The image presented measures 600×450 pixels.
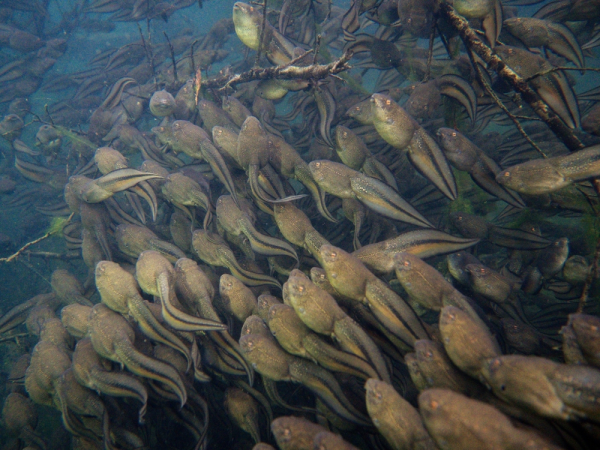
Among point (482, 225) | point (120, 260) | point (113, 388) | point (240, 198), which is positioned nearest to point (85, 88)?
point (120, 260)

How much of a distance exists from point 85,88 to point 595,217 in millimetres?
15906

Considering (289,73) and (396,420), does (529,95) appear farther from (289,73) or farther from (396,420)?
(396,420)

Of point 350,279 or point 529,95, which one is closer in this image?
point 350,279

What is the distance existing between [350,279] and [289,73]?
365cm

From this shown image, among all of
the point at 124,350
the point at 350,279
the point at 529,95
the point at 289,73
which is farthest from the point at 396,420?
the point at 289,73

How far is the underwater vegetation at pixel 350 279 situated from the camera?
7.02ft

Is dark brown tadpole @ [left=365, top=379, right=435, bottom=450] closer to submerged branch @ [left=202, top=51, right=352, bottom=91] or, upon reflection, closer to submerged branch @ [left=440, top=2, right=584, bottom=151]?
submerged branch @ [left=440, top=2, right=584, bottom=151]

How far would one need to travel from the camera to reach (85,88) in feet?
37.8

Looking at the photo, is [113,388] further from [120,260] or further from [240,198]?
[240,198]

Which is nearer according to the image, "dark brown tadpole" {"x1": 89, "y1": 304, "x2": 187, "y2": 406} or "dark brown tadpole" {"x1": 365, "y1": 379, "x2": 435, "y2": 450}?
"dark brown tadpole" {"x1": 365, "y1": 379, "x2": 435, "y2": 450}

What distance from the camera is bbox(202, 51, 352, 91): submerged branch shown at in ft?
12.6

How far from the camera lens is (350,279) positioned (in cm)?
286

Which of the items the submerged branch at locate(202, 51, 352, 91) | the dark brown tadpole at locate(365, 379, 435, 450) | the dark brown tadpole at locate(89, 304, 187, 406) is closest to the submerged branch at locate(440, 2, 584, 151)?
the submerged branch at locate(202, 51, 352, 91)

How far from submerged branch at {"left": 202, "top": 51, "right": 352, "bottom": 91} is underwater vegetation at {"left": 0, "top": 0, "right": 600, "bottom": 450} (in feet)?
0.12
